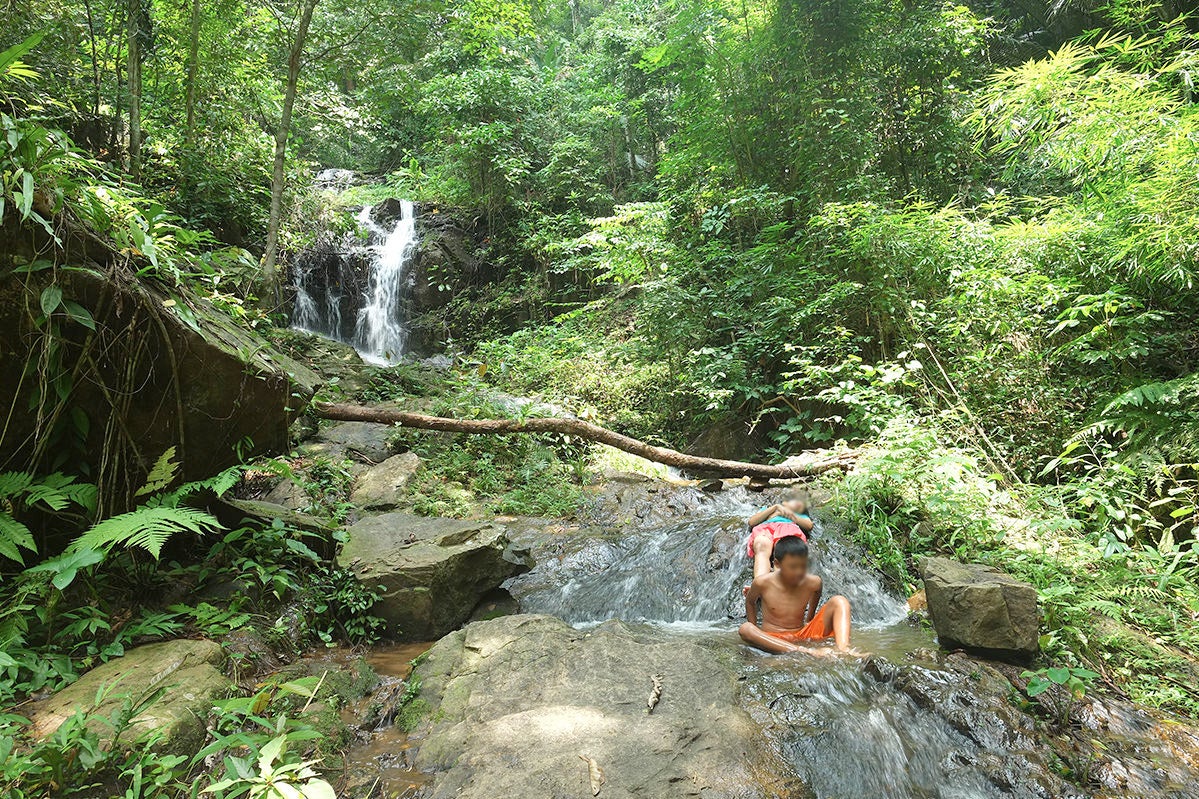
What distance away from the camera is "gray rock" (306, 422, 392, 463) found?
7.09 metres

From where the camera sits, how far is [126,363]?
3240 millimetres

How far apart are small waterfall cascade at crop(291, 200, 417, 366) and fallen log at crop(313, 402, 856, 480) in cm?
632

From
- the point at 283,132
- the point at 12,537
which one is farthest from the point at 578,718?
the point at 283,132

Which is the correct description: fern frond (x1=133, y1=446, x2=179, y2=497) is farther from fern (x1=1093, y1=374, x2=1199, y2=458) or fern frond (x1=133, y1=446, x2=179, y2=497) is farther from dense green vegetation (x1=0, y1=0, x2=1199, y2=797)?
fern (x1=1093, y1=374, x2=1199, y2=458)

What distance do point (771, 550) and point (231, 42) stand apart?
10885 mm

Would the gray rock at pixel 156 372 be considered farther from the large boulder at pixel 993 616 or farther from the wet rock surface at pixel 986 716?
the large boulder at pixel 993 616

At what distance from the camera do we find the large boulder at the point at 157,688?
2348mm

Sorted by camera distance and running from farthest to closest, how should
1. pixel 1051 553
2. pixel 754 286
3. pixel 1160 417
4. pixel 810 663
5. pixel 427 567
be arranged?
pixel 754 286 → pixel 1160 417 → pixel 427 567 → pixel 1051 553 → pixel 810 663

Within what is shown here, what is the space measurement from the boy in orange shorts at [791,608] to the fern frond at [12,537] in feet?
13.1

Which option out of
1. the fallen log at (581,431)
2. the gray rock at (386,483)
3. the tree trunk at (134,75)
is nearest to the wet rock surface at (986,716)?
the fallen log at (581,431)

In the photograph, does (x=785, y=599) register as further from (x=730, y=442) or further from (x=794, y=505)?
(x=730, y=442)

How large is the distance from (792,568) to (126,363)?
4414 mm

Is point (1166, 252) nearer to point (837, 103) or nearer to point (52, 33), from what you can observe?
point (837, 103)

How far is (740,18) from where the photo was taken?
10.3 m
